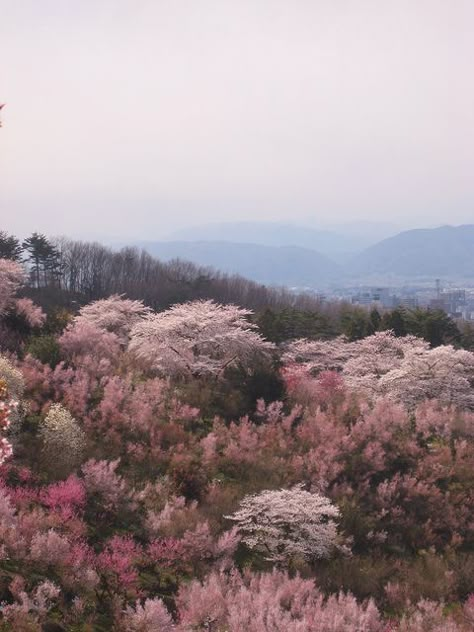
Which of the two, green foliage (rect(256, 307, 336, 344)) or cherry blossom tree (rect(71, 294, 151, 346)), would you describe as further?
green foliage (rect(256, 307, 336, 344))

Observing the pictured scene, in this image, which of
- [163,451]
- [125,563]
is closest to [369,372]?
[163,451]

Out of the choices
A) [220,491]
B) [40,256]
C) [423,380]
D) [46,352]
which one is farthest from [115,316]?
[40,256]

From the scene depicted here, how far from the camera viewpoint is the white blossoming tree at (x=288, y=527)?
920cm

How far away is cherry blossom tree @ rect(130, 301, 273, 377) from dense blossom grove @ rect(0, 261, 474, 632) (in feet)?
0.22

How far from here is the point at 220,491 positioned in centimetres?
1109

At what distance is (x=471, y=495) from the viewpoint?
12500 mm

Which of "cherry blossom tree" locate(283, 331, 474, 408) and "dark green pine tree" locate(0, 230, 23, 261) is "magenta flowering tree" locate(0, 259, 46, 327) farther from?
"dark green pine tree" locate(0, 230, 23, 261)

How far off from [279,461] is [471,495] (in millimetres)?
4404

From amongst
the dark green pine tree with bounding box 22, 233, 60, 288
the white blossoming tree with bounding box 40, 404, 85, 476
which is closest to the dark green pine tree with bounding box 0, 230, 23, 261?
the dark green pine tree with bounding box 22, 233, 60, 288

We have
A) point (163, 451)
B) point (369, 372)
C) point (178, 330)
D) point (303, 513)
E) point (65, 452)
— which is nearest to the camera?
point (303, 513)

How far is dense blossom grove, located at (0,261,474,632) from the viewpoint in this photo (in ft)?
23.6

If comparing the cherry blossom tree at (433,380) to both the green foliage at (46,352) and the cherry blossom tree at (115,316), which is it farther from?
the cherry blossom tree at (115,316)

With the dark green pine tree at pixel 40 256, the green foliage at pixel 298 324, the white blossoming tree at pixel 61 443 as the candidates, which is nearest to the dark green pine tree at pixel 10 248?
the dark green pine tree at pixel 40 256

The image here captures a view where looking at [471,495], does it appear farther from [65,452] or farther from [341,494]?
[65,452]
